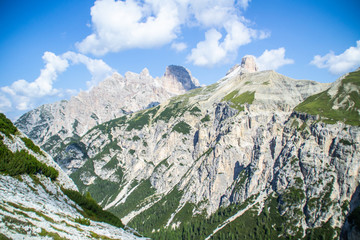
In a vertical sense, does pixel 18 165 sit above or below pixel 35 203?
above

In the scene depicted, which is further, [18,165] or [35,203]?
[18,165]

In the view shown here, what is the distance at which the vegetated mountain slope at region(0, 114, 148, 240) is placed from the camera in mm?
29734

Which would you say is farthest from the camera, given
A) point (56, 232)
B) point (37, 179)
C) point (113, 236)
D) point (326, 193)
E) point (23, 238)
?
point (326, 193)

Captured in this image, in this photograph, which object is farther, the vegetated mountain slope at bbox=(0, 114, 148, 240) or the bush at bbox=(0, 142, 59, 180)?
the bush at bbox=(0, 142, 59, 180)

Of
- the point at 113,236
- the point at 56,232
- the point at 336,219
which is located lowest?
the point at 336,219

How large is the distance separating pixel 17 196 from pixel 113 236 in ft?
55.7

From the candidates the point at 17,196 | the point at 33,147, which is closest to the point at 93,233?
the point at 17,196

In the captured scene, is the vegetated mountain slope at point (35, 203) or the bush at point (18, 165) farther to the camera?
the bush at point (18, 165)

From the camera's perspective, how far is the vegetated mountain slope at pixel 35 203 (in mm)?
29734

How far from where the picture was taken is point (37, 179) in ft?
175

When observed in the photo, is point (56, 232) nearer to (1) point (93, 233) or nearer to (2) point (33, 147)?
(1) point (93, 233)

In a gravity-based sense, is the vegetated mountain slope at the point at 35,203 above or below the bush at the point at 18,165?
below

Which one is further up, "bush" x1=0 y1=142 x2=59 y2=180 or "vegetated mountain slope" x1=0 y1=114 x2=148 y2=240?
"bush" x1=0 y1=142 x2=59 y2=180

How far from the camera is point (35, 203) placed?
39969 mm
